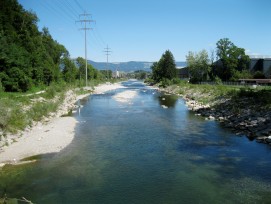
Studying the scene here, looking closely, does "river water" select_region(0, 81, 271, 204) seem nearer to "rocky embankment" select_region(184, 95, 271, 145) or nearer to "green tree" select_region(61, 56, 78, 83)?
"rocky embankment" select_region(184, 95, 271, 145)

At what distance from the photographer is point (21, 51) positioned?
4109 cm

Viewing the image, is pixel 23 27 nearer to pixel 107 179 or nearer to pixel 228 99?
pixel 228 99

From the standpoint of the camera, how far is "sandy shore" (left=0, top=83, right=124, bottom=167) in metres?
17.1

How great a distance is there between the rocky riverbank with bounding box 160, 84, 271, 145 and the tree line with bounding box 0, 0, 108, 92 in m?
23.4

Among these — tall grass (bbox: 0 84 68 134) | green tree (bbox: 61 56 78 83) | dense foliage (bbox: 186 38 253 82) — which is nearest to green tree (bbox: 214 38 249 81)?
dense foliage (bbox: 186 38 253 82)

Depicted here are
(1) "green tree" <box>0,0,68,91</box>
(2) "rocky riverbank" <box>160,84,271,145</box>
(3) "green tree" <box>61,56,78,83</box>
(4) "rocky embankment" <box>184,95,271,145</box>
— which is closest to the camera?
(4) "rocky embankment" <box>184,95,271,145</box>

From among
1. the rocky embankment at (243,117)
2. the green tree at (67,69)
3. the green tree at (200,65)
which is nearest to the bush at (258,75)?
the green tree at (200,65)

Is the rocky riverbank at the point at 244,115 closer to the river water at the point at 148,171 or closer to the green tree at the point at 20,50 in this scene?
the river water at the point at 148,171

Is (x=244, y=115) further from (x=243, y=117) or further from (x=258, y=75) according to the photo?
(x=258, y=75)

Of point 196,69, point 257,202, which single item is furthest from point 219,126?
point 196,69

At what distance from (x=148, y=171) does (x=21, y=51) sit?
108ft

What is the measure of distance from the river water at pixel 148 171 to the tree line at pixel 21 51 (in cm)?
1835

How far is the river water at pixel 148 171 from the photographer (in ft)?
39.8

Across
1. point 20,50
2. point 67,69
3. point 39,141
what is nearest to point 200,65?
point 67,69
